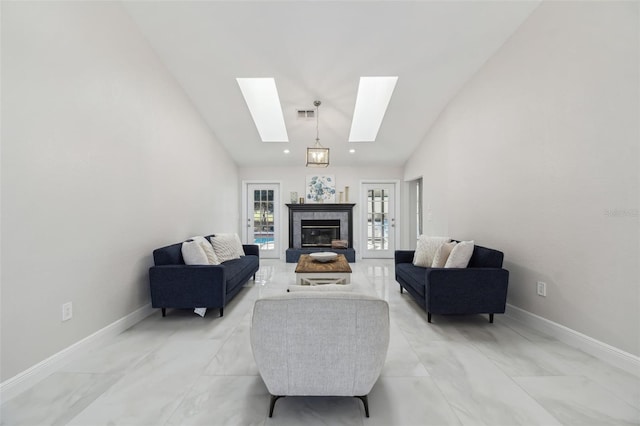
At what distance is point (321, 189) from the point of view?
259 inches

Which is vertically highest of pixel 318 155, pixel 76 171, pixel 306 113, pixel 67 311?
pixel 306 113

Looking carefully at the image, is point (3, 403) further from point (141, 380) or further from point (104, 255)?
point (104, 255)

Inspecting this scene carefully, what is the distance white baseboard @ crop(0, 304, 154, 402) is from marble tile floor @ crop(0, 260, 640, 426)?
0.18 feet

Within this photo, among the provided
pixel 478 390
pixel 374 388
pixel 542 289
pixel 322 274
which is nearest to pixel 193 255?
pixel 322 274

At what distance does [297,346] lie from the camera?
136 centimetres

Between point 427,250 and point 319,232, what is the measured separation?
337cm

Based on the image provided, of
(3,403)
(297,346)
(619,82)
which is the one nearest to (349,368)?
(297,346)

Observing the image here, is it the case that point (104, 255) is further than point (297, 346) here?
Yes

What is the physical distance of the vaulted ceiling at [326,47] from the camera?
9.02ft

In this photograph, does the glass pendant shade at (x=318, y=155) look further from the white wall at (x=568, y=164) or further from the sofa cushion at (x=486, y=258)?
the sofa cushion at (x=486, y=258)

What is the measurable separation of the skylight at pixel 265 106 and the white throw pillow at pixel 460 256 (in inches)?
148

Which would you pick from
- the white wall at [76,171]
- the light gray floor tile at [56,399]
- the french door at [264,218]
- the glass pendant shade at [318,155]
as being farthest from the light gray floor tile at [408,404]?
the french door at [264,218]

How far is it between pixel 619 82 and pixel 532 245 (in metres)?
1.50

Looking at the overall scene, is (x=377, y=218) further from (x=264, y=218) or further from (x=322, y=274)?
(x=322, y=274)
